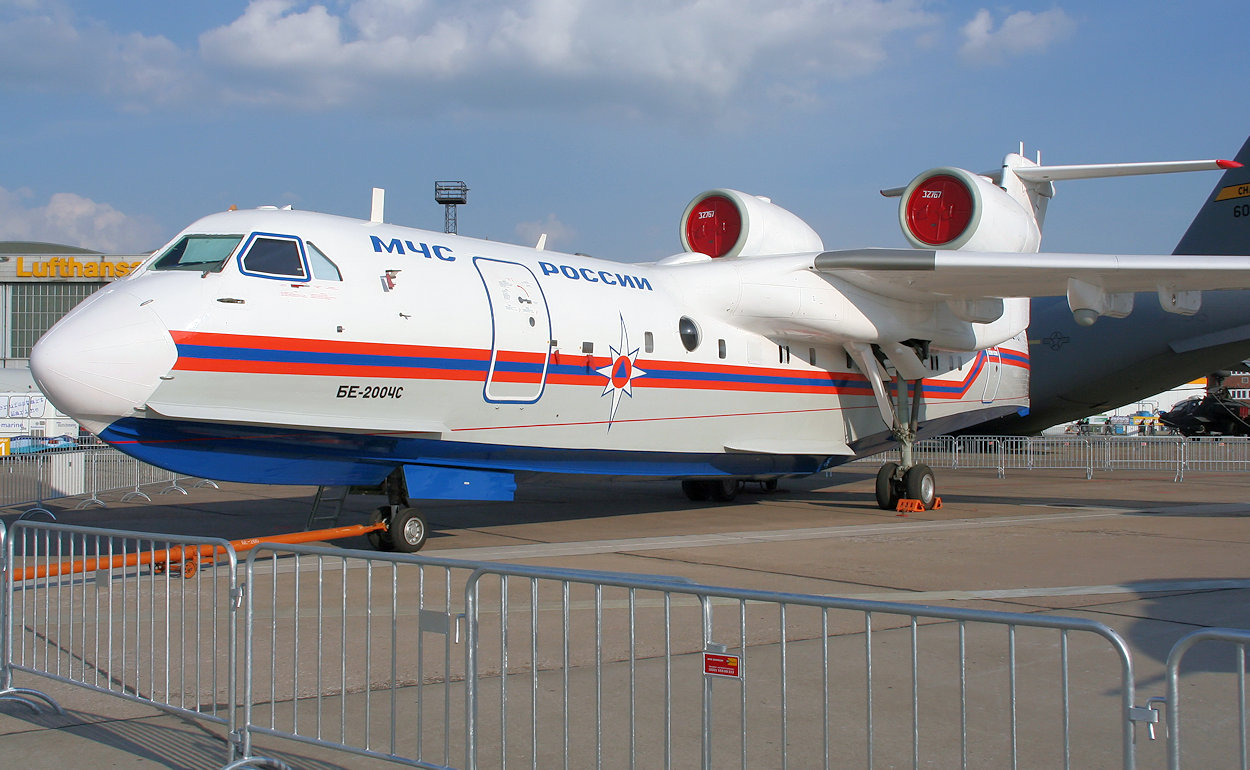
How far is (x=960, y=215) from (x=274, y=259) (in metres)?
8.91

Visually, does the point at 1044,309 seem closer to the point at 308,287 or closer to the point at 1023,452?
the point at 1023,452

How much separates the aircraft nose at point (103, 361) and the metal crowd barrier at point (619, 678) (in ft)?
4.88

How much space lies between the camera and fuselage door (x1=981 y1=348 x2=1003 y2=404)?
17.1 metres

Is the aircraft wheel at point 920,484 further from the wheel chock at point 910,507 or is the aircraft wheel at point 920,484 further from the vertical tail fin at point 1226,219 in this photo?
the vertical tail fin at point 1226,219

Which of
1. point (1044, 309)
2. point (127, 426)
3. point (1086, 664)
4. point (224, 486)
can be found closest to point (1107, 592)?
point (1086, 664)

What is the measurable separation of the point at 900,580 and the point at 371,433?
4.67 metres

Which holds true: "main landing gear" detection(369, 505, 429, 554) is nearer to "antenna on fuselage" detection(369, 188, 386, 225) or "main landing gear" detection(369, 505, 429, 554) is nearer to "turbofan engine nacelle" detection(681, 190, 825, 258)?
"antenna on fuselage" detection(369, 188, 386, 225)

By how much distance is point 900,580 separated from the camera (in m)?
8.42

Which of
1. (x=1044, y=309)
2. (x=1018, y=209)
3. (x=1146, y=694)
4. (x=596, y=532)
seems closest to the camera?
(x=1146, y=694)

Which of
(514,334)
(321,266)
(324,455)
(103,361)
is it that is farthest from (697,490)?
(103,361)

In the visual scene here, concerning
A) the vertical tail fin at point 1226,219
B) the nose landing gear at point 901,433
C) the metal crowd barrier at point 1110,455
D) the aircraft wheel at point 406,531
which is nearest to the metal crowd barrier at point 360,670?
the aircraft wheel at point 406,531

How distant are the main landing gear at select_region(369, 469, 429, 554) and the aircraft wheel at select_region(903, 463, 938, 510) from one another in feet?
25.7

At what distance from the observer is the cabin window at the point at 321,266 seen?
8.92 m

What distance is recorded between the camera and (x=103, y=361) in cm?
770
